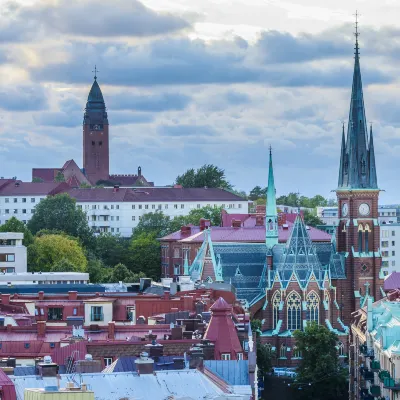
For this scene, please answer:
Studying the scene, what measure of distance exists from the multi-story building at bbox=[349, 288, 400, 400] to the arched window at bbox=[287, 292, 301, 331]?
25900 mm

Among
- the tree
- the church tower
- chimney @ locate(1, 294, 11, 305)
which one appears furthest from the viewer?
the church tower

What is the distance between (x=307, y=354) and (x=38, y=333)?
49.6 metres

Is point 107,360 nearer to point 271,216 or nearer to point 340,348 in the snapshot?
point 340,348

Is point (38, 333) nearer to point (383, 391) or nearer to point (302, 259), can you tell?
point (383, 391)

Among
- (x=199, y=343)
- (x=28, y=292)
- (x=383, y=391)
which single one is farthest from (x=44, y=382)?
(x=28, y=292)

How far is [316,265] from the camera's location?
6821 inches

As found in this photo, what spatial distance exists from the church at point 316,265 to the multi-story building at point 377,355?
26172 mm

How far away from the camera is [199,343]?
8600 centimetres

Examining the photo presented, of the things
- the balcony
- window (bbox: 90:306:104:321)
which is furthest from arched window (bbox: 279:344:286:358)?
the balcony

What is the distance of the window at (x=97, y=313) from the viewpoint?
115 meters

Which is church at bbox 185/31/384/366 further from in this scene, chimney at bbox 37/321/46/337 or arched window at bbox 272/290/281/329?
chimney at bbox 37/321/46/337

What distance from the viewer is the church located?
172125mm

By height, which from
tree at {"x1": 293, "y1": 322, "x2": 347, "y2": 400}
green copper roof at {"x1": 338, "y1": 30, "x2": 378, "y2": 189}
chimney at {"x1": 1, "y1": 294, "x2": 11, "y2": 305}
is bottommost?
tree at {"x1": 293, "y1": 322, "x2": 347, "y2": 400}

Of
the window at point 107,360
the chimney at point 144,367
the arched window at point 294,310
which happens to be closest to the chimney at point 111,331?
the window at point 107,360
